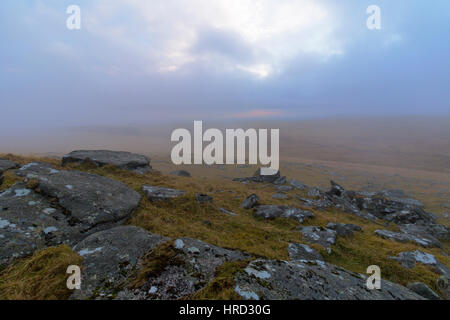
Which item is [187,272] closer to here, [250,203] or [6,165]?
[250,203]

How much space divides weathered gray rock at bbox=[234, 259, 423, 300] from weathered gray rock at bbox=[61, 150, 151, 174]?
38.6 feet

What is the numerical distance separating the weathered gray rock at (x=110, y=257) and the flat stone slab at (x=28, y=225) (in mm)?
970

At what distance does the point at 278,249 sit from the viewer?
611 centimetres

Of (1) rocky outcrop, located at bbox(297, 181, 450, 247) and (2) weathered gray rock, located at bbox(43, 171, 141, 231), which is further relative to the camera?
(1) rocky outcrop, located at bbox(297, 181, 450, 247)

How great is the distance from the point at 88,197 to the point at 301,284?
632 centimetres

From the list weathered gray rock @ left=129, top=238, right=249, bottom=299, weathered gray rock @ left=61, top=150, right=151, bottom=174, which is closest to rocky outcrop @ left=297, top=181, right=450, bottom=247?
weathered gray rock @ left=129, top=238, right=249, bottom=299

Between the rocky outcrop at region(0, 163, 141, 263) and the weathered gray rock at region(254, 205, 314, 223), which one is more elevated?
the rocky outcrop at region(0, 163, 141, 263)

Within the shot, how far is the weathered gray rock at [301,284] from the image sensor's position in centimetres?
291

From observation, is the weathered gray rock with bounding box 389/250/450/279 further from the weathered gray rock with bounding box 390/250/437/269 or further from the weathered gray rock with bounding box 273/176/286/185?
the weathered gray rock with bounding box 273/176/286/185

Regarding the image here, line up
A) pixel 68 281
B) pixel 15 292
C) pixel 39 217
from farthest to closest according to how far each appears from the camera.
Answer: pixel 39 217 → pixel 68 281 → pixel 15 292

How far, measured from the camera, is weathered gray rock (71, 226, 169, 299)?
2.89m

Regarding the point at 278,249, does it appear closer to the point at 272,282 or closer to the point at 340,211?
the point at 272,282
